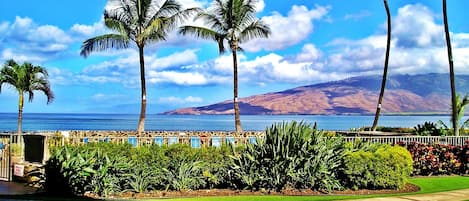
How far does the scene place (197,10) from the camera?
36625 millimetres

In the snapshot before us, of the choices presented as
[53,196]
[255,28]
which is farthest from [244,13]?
[53,196]

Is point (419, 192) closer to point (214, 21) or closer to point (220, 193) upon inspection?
point (220, 193)

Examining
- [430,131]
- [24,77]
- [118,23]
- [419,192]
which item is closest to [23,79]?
[24,77]

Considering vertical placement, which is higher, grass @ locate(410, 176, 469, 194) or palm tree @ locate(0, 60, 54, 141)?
palm tree @ locate(0, 60, 54, 141)

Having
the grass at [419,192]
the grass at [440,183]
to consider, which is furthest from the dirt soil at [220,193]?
the grass at [440,183]

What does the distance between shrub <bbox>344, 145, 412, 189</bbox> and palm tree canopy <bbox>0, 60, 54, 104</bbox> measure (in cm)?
2770

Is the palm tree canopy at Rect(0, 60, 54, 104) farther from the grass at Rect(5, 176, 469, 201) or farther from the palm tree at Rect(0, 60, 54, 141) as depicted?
the grass at Rect(5, 176, 469, 201)

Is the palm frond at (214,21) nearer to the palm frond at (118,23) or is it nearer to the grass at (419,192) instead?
the palm frond at (118,23)

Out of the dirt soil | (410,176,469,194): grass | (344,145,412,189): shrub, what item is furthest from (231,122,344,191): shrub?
(410,176,469,194): grass

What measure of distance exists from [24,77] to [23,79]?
0.48 feet

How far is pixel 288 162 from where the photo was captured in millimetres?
13469

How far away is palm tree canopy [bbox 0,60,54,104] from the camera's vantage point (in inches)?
1443

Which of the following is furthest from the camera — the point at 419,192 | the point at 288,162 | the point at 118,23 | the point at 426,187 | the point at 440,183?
the point at 118,23

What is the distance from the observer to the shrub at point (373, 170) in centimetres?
1384
